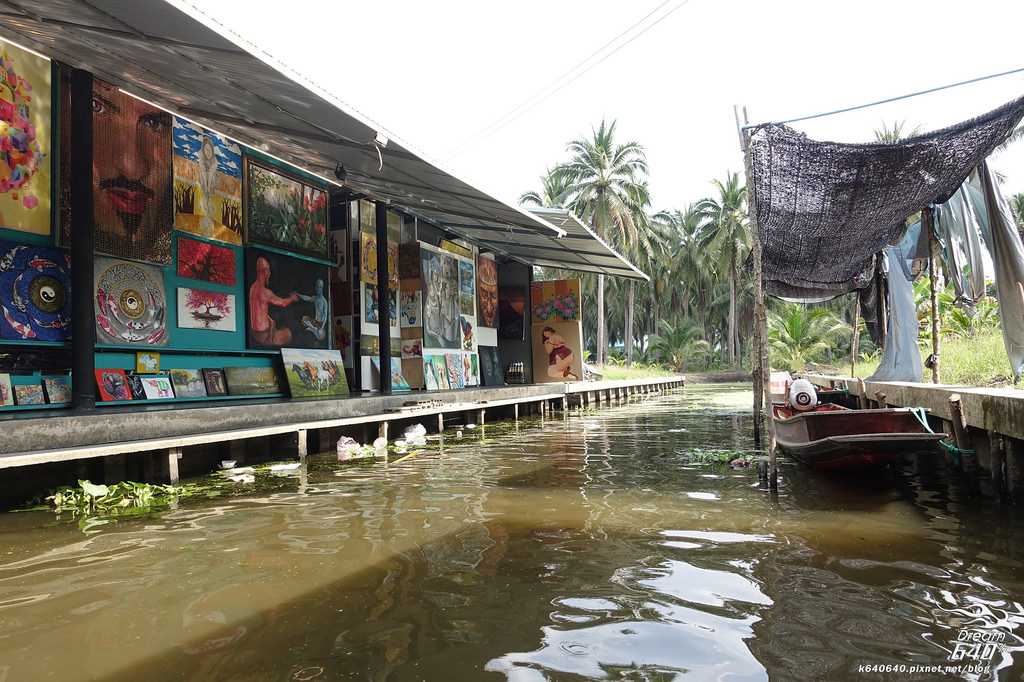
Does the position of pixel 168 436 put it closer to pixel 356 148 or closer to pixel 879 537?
pixel 356 148

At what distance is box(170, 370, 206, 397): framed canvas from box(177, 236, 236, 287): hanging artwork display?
1.54m

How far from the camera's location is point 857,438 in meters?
6.51

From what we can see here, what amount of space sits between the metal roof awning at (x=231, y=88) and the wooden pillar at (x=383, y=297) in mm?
669

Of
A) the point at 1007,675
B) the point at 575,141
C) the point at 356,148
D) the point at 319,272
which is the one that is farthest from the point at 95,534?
the point at 575,141

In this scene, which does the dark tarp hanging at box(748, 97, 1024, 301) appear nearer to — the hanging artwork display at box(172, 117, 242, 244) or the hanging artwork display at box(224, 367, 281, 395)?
the hanging artwork display at box(172, 117, 242, 244)

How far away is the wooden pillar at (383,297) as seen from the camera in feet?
47.4

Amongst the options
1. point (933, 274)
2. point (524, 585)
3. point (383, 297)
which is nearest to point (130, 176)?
point (383, 297)

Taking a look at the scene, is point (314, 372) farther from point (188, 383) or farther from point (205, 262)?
point (205, 262)

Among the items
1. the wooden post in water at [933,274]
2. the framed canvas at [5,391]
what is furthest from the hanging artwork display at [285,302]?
the wooden post in water at [933,274]

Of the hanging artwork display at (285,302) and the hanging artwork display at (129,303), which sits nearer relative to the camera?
the hanging artwork display at (129,303)

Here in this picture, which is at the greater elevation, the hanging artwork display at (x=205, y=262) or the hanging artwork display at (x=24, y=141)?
the hanging artwork display at (x=24, y=141)

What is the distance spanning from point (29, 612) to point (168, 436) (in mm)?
4445

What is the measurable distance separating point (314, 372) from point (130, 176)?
4840mm

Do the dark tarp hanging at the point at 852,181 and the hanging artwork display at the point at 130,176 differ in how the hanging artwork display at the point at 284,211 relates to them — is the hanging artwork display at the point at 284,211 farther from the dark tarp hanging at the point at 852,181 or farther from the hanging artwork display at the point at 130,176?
the dark tarp hanging at the point at 852,181
